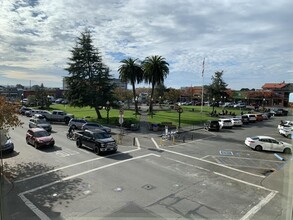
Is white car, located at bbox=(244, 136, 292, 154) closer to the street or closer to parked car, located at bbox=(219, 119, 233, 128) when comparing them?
the street

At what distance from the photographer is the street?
32.1ft

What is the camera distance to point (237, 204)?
35.0 ft

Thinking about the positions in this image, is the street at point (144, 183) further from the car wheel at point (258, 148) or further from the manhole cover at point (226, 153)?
the car wheel at point (258, 148)

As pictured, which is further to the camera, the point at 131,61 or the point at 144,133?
the point at 131,61

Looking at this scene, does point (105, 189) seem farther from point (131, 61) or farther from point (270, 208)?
point (131, 61)

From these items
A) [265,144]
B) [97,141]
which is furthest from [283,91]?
[265,144]

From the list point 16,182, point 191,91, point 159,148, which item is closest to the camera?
point 16,182

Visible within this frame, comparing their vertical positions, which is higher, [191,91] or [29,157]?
[191,91]

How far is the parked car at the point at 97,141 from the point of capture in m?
18.9

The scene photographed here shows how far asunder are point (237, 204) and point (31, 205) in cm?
838

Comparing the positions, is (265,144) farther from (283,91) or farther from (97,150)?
(283,91)

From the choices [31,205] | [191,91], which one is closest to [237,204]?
[31,205]

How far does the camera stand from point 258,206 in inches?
415

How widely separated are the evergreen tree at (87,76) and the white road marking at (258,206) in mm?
31006
